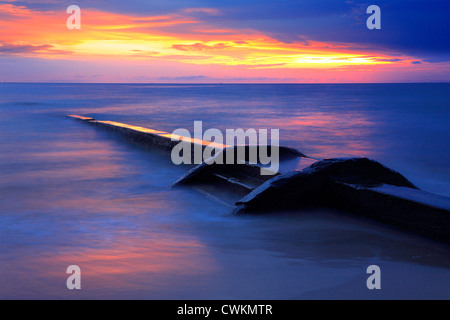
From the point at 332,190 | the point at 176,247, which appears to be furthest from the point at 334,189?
the point at 176,247

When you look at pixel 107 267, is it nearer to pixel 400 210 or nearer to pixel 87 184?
pixel 400 210

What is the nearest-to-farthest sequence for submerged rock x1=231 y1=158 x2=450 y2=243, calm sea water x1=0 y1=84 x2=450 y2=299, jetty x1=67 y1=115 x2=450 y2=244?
calm sea water x1=0 y1=84 x2=450 y2=299 < jetty x1=67 y1=115 x2=450 y2=244 < submerged rock x1=231 y1=158 x2=450 y2=243

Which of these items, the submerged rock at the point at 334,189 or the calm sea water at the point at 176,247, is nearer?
the calm sea water at the point at 176,247

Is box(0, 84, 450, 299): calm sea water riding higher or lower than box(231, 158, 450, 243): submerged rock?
lower

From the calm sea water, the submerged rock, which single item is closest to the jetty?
the submerged rock

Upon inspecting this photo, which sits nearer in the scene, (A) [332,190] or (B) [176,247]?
(B) [176,247]

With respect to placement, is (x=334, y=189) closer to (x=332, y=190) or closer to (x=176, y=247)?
(x=332, y=190)

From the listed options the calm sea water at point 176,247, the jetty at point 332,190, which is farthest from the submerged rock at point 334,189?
the calm sea water at point 176,247

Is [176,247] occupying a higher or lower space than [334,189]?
lower

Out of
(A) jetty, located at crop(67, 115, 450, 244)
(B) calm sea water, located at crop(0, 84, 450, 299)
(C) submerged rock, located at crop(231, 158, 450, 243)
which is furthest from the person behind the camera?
(C) submerged rock, located at crop(231, 158, 450, 243)

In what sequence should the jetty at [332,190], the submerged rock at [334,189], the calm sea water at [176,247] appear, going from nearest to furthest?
the calm sea water at [176,247], the jetty at [332,190], the submerged rock at [334,189]

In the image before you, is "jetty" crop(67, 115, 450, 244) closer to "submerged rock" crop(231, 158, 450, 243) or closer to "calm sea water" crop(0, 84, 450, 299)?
"submerged rock" crop(231, 158, 450, 243)

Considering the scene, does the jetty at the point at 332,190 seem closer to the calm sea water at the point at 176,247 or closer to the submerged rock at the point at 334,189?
the submerged rock at the point at 334,189
